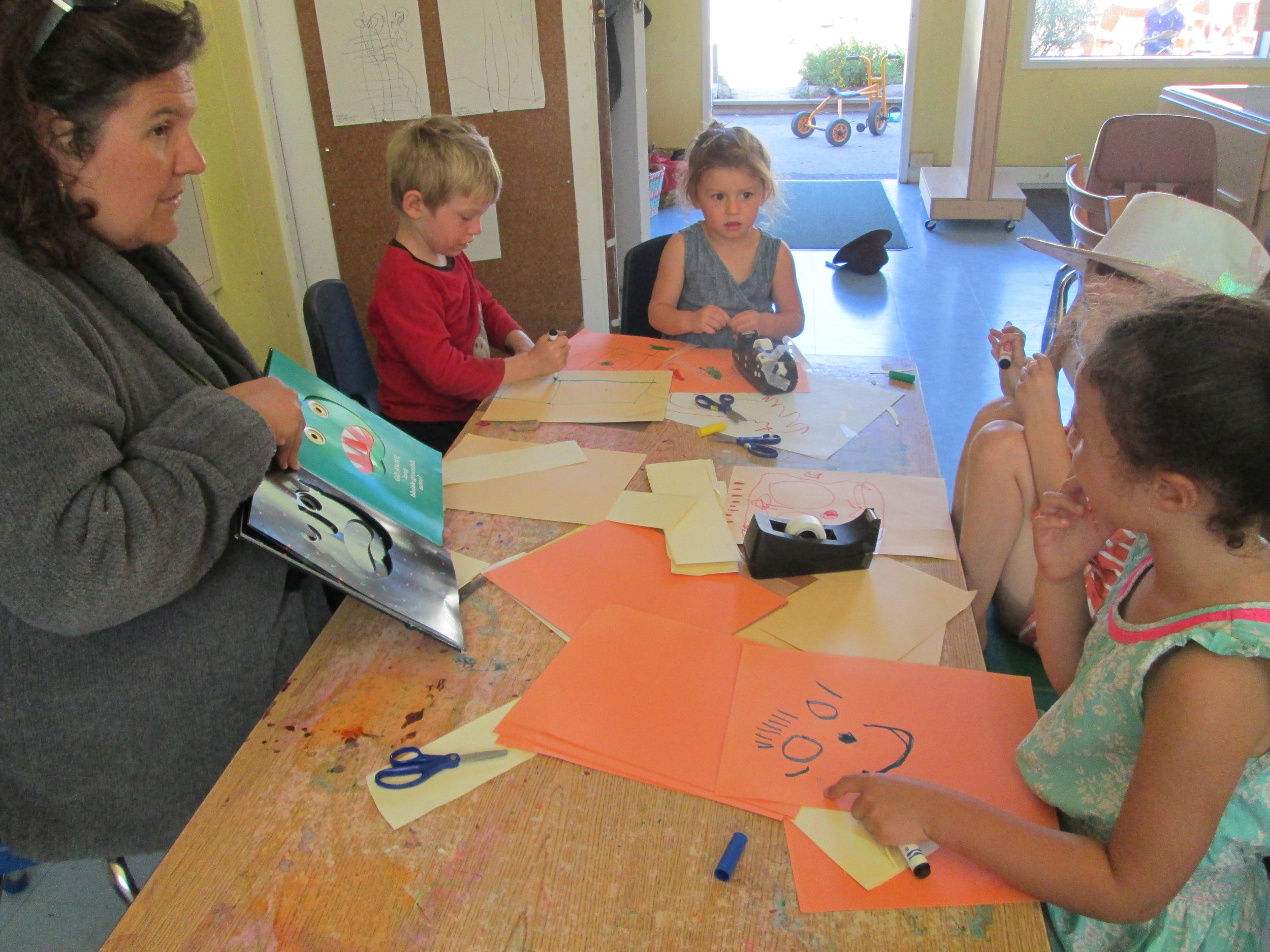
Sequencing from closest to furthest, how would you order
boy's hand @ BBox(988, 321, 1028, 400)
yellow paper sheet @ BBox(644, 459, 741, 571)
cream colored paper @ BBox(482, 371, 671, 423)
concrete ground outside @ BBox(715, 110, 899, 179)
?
yellow paper sheet @ BBox(644, 459, 741, 571), boy's hand @ BBox(988, 321, 1028, 400), cream colored paper @ BBox(482, 371, 671, 423), concrete ground outside @ BBox(715, 110, 899, 179)

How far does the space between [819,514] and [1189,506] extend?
53 cm

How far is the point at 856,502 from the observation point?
1.27m

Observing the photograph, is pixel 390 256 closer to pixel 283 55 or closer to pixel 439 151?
pixel 439 151

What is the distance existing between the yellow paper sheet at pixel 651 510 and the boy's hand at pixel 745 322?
772 millimetres

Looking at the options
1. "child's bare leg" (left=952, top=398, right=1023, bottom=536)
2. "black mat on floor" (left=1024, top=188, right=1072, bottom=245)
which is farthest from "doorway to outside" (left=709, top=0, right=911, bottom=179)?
"child's bare leg" (left=952, top=398, right=1023, bottom=536)

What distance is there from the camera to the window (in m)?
6.38

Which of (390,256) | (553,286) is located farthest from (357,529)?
(553,286)

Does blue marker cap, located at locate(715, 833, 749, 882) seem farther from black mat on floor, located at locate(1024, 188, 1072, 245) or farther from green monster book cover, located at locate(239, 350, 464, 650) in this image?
black mat on floor, located at locate(1024, 188, 1072, 245)

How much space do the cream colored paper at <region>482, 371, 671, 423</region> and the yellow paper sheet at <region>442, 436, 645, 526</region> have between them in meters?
0.14

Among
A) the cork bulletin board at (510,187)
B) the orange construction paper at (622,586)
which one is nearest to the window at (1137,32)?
the cork bulletin board at (510,187)

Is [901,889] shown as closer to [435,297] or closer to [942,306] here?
[435,297]

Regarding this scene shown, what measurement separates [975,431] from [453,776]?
126cm

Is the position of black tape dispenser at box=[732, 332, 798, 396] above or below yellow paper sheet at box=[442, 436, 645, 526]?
above

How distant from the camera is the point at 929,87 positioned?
6676mm
